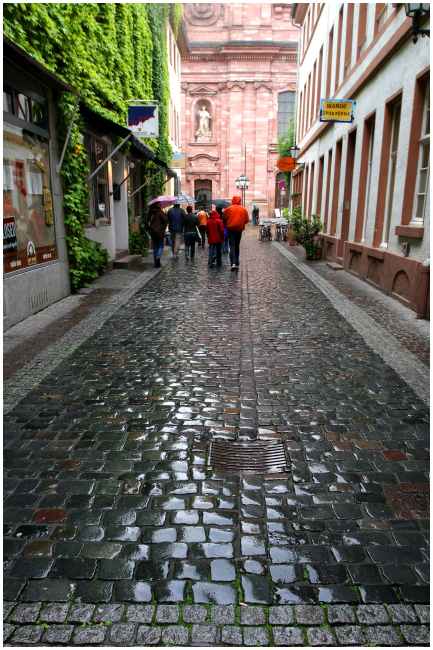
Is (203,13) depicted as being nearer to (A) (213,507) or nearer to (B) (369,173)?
(B) (369,173)

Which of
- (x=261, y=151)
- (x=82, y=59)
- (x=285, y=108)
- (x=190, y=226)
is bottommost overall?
(x=190, y=226)

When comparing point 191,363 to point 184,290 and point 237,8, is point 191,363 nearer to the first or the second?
point 184,290

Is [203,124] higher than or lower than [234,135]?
higher

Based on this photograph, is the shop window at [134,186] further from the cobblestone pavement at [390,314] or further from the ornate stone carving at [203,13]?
the ornate stone carving at [203,13]

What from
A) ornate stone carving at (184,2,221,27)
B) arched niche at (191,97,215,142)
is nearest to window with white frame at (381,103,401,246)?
arched niche at (191,97,215,142)

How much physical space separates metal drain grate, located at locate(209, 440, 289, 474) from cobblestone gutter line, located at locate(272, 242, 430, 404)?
66.6 inches

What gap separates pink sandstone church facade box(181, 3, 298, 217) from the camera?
50531 millimetres

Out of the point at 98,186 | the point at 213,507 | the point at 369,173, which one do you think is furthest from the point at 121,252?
the point at 213,507

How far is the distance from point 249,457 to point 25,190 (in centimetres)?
613

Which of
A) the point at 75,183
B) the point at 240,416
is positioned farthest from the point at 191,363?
the point at 75,183

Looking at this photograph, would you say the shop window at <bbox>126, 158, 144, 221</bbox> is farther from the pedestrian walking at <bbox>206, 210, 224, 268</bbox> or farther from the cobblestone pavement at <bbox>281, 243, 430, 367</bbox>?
the cobblestone pavement at <bbox>281, 243, 430, 367</bbox>

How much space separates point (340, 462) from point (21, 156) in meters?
6.61

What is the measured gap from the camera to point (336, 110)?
44.9ft

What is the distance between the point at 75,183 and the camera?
989 cm
